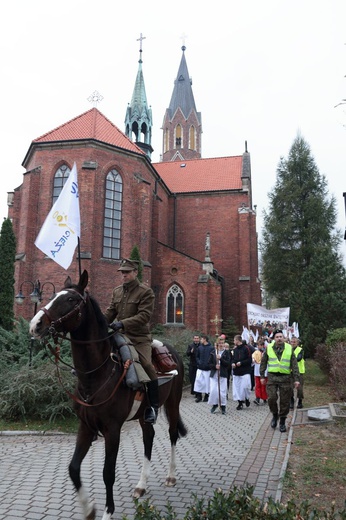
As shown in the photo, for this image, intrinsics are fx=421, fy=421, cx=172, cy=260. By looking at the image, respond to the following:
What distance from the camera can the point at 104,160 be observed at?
1041 inches

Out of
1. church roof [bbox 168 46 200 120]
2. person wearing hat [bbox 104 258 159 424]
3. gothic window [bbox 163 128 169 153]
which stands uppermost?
church roof [bbox 168 46 200 120]

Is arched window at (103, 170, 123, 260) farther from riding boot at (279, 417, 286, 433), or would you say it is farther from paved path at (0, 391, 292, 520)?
riding boot at (279, 417, 286, 433)

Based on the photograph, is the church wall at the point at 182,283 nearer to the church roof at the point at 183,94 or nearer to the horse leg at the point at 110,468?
the horse leg at the point at 110,468

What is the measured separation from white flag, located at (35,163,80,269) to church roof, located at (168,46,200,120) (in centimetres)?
4918

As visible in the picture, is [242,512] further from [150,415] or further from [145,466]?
[145,466]

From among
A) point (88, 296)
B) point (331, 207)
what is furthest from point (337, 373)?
point (331, 207)

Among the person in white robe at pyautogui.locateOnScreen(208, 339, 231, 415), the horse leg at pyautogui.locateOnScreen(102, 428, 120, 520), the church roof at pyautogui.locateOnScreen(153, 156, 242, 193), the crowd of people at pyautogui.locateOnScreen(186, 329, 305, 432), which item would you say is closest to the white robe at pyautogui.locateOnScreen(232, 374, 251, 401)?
the crowd of people at pyautogui.locateOnScreen(186, 329, 305, 432)

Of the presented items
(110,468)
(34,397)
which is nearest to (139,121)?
(34,397)

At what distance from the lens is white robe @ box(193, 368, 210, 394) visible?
1361cm

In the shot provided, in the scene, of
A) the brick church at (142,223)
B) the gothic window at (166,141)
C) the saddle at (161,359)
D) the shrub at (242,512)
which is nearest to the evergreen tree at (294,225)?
the brick church at (142,223)

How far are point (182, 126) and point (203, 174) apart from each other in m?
19.9

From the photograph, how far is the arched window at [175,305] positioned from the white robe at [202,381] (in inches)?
585

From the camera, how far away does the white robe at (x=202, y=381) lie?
44.7ft

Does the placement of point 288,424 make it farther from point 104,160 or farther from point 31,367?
point 104,160
